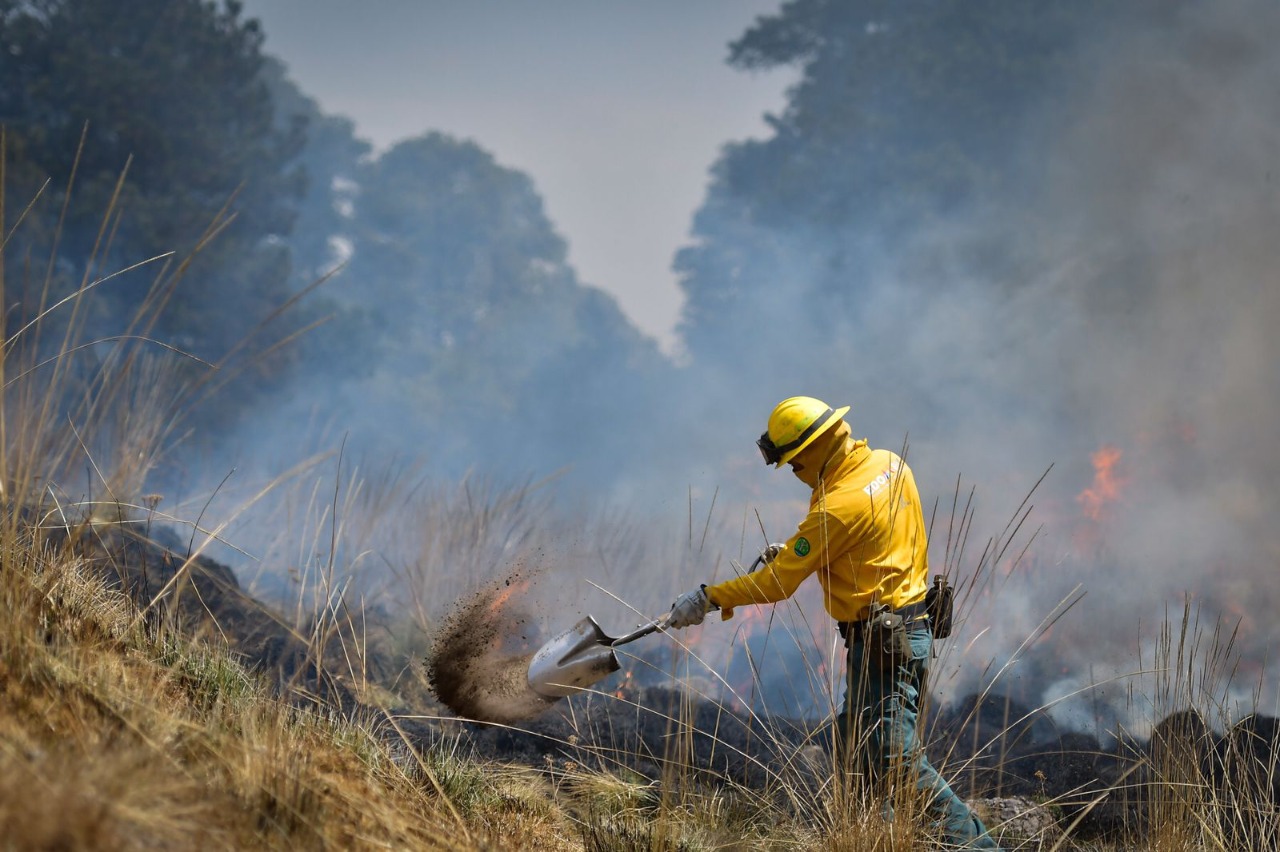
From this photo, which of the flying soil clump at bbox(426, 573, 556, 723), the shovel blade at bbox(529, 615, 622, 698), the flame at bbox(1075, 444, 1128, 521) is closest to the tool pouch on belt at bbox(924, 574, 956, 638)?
the shovel blade at bbox(529, 615, 622, 698)

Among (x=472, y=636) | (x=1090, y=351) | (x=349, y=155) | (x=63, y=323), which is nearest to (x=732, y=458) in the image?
(x=1090, y=351)

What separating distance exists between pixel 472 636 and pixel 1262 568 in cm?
784

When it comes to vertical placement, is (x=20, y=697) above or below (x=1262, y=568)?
below

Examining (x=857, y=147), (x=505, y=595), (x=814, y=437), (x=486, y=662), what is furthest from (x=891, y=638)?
(x=857, y=147)

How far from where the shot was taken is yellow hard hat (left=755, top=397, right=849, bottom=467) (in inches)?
160

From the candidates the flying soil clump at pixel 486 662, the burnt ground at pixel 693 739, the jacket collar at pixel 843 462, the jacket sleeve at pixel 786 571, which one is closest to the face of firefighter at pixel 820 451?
the jacket collar at pixel 843 462

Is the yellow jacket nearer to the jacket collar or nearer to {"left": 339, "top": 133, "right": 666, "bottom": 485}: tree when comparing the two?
the jacket collar

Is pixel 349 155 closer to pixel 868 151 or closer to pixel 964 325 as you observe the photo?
pixel 868 151

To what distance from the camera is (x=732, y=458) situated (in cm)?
1764

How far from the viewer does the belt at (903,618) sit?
12.4ft

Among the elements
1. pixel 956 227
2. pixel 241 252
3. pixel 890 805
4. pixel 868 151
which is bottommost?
pixel 890 805

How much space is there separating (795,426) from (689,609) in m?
0.94

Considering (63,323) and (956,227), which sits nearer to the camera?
(63,323)

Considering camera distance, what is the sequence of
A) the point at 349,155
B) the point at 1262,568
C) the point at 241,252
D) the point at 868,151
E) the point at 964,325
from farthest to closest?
1. the point at 349,155
2. the point at 868,151
3. the point at 241,252
4. the point at 964,325
5. the point at 1262,568
